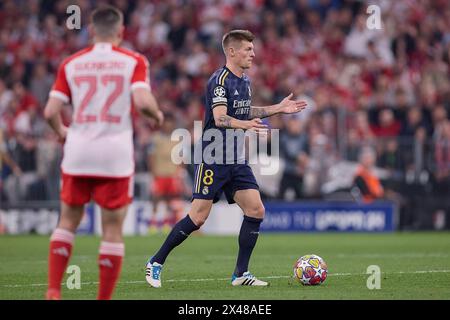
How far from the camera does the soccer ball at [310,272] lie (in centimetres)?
1040

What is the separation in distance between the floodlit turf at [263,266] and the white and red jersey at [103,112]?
1.67m

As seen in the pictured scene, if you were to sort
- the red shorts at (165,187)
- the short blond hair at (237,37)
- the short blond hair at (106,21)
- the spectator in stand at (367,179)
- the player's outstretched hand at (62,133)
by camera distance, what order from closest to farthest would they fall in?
the short blond hair at (106,21)
the player's outstretched hand at (62,133)
the short blond hair at (237,37)
the spectator in stand at (367,179)
the red shorts at (165,187)

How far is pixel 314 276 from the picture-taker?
10398mm

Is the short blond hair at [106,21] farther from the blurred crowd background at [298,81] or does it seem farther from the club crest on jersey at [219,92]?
the blurred crowd background at [298,81]

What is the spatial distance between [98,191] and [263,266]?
5383 mm

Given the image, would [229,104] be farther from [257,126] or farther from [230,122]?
[257,126]

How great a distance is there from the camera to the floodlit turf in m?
9.55

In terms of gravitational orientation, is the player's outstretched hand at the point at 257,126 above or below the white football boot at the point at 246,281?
above

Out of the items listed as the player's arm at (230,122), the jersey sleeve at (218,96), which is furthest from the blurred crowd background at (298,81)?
the player's arm at (230,122)

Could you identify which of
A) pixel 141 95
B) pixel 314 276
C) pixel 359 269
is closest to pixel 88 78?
pixel 141 95

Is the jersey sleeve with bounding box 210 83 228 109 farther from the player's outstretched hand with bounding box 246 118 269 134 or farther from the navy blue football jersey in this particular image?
the player's outstretched hand with bounding box 246 118 269 134

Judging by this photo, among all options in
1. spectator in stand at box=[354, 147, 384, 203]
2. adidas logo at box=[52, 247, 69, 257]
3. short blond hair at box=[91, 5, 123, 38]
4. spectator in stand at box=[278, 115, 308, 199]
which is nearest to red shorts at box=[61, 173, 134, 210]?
adidas logo at box=[52, 247, 69, 257]

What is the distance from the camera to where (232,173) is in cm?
1066

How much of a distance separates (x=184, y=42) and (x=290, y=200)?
20.6ft
